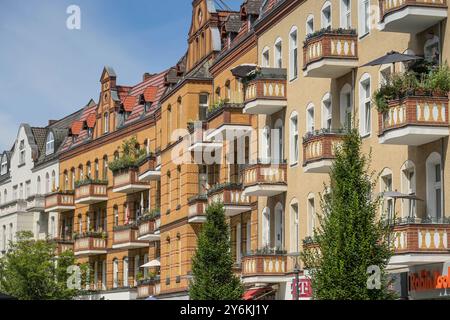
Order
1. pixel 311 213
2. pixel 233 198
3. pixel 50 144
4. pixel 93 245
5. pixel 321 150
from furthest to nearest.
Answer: pixel 50 144
pixel 93 245
pixel 233 198
pixel 311 213
pixel 321 150

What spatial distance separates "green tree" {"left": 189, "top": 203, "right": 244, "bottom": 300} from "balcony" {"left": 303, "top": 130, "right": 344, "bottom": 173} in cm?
615

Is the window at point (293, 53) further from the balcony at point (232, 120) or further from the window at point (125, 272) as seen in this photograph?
the window at point (125, 272)

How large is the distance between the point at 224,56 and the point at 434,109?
20872 mm

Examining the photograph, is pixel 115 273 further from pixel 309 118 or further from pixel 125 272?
pixel 309 118

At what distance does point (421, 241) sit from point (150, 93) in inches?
1528

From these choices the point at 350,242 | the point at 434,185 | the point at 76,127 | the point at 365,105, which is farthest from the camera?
the point at 76,127

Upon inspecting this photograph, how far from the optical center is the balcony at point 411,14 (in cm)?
2583

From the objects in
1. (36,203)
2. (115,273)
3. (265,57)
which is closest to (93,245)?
(115,273)

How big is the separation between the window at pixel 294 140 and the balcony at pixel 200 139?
788 cm

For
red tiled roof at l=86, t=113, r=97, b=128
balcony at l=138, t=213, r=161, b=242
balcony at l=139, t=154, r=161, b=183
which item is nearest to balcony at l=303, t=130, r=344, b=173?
balcony at l=138, t=213, r=161, b=242

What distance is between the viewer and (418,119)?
2564 centimetres

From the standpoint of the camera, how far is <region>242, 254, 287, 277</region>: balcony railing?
37094mm

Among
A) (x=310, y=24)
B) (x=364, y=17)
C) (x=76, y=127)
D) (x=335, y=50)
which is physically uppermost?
(x=76, y=127)
